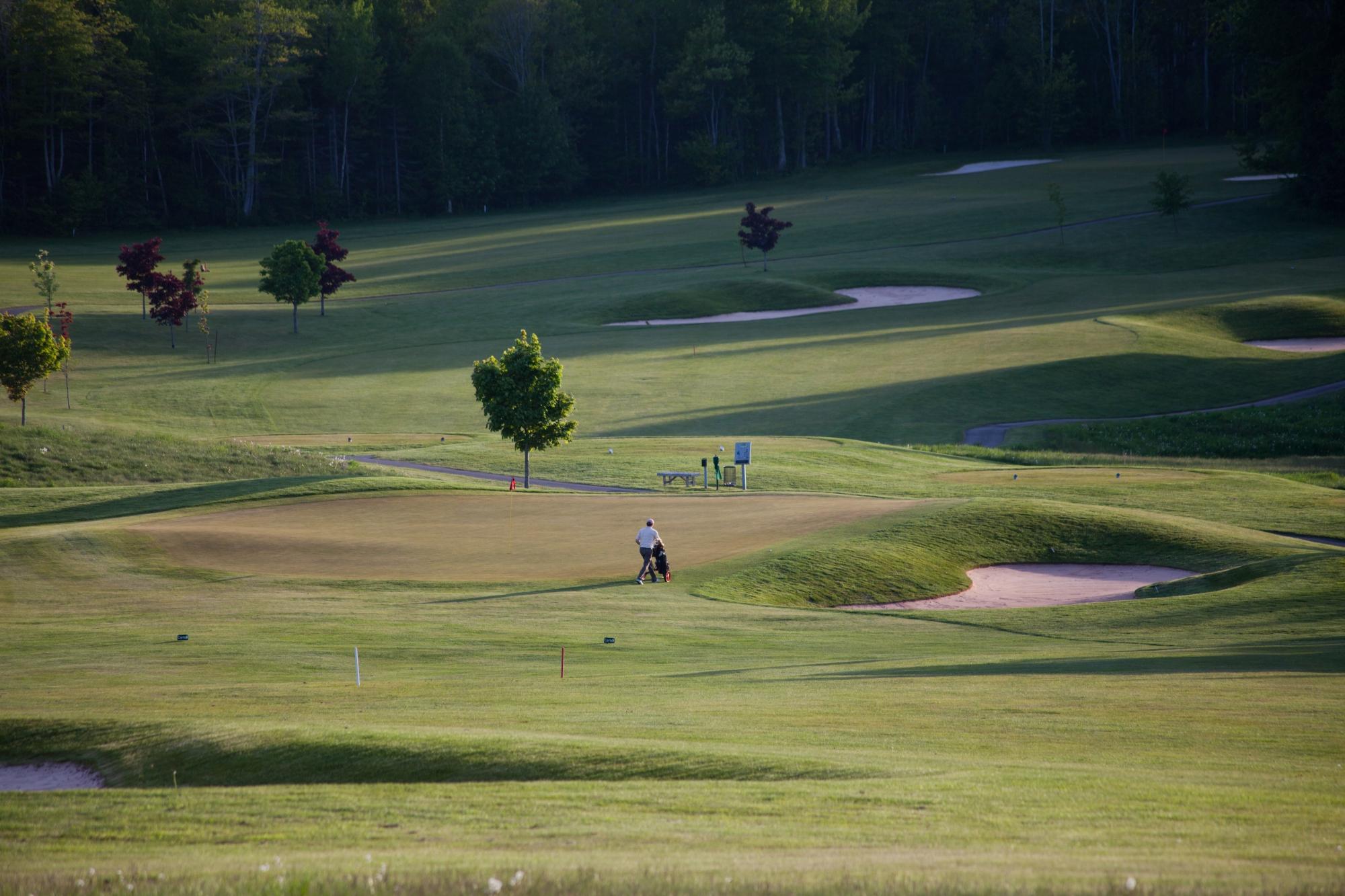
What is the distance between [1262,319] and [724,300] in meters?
31.6

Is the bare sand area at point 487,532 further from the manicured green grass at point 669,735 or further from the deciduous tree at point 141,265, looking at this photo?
the deciduous tree at point 141,265

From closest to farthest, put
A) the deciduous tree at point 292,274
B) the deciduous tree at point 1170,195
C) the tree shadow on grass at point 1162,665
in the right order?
the tree shadow on grass at point 1162,665 → the deciduous tree at point 292,274 → the deciduous tree at point 1170,195

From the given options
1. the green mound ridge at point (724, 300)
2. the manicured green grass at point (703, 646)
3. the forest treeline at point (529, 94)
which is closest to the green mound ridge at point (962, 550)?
the manicured green grass at point (703, 646)

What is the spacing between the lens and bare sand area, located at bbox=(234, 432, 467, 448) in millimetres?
46656

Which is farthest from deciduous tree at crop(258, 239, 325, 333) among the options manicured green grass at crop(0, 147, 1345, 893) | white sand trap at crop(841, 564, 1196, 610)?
white sand trap at crop(841, 564, 1196, 610)

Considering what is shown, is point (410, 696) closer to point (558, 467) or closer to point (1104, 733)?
point (1104, 733)

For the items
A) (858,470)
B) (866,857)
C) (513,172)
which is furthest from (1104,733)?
(513,172)

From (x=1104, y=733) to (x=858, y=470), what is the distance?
93.4 feet

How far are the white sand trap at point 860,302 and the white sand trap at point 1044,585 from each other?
148 ft

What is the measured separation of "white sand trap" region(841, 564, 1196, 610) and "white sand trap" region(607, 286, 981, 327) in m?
45.1

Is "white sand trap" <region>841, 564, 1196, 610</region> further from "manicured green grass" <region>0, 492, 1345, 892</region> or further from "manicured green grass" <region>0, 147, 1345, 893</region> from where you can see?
"manicured green grass" <region>0, 492, 1345, 892</region>

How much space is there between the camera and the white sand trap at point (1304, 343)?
61.1 m

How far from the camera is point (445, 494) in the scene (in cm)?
3312

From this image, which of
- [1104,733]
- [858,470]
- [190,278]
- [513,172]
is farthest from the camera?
[513,172]
